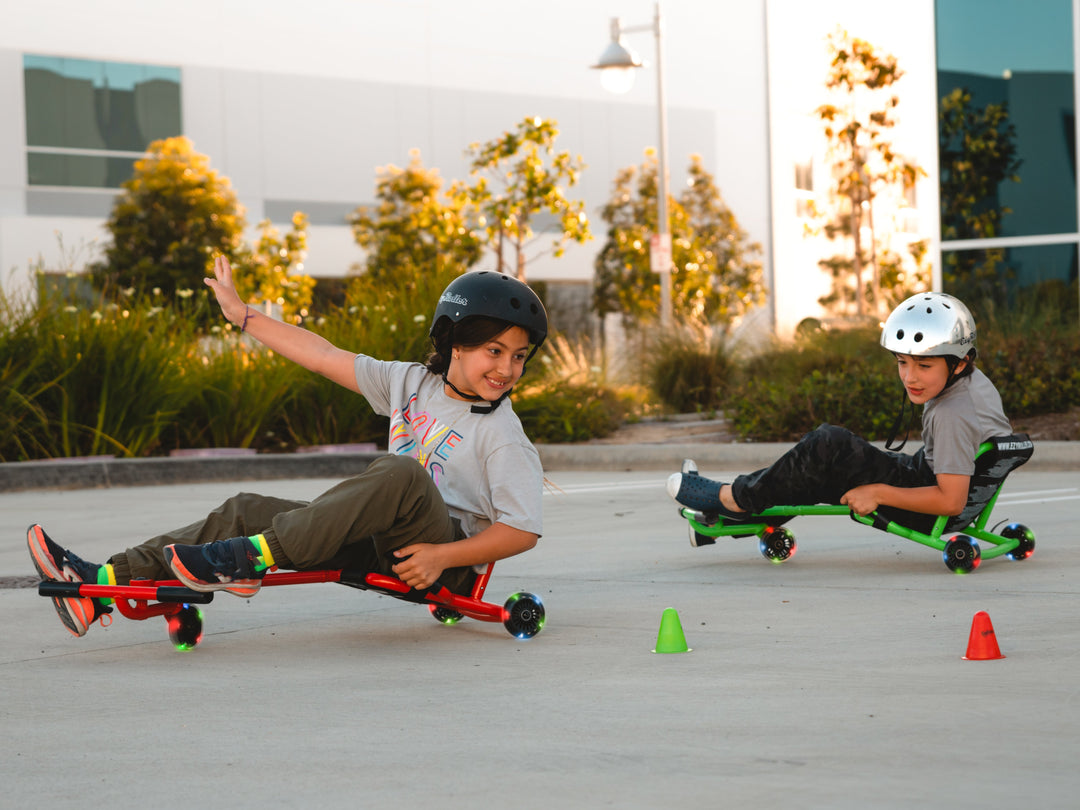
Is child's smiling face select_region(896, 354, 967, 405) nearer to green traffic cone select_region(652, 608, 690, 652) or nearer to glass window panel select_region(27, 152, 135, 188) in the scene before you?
green traffic cone select_region(652, 608, 690, 652)

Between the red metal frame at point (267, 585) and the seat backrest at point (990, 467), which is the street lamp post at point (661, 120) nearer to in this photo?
the seat backrest at point (990, 467)

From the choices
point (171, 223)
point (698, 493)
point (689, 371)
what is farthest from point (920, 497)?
point (171, 223)

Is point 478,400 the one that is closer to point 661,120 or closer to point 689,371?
point 689,371

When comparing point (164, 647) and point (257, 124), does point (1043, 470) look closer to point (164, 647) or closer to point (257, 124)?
point (164, 647)

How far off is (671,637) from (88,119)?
3850 centimetres

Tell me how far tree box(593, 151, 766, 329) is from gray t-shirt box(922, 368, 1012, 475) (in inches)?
1021

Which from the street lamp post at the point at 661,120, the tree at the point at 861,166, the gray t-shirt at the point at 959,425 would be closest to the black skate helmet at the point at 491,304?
the gray t-shirt at the point at 959,425

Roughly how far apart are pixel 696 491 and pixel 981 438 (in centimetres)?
123

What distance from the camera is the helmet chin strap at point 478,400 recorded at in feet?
15.8

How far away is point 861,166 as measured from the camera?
79.6ft

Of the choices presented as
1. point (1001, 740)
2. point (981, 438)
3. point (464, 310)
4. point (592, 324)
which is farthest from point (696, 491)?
point (592, 324)

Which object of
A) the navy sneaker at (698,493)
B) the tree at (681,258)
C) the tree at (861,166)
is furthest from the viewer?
the tree at (681,258)

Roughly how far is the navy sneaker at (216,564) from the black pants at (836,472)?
261 centimetres

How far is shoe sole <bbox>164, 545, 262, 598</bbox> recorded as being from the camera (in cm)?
436
